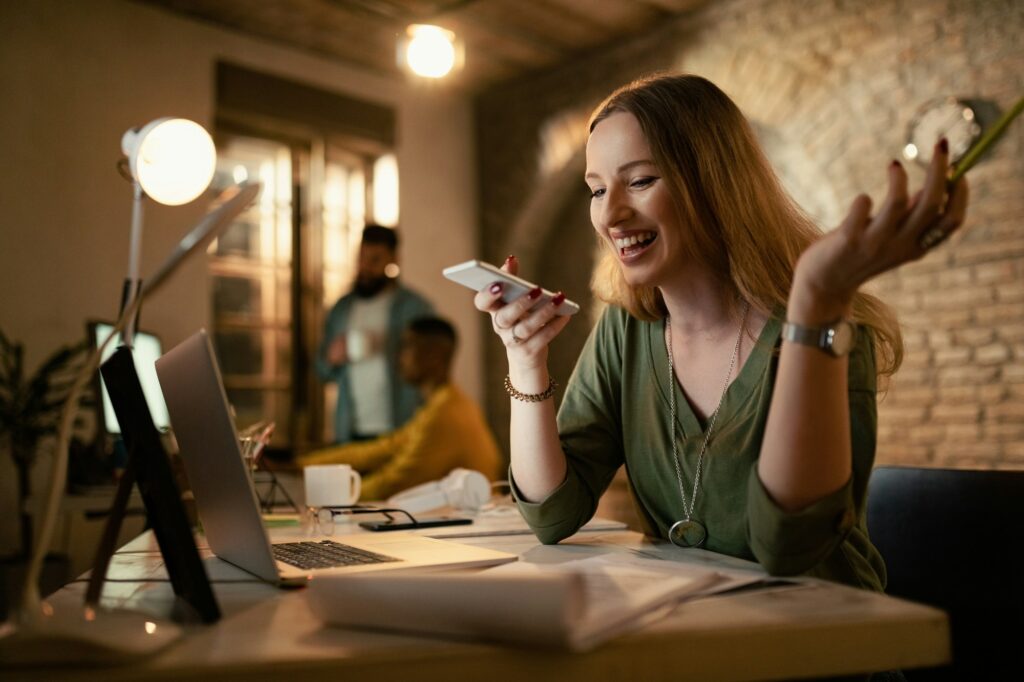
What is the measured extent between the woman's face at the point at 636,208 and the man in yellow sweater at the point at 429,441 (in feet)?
6.87

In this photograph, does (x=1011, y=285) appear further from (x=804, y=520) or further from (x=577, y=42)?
(x=804, y=520)

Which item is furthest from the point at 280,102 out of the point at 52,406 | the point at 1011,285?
the point at 1011,285

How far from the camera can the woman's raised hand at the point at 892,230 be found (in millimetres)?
883

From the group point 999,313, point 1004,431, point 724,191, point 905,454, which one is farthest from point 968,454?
point 724,191

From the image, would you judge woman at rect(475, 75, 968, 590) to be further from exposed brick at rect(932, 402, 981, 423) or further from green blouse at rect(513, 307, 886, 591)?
exposed brick at rect(932, 402, 981, 423)

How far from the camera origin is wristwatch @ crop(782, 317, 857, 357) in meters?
0.98

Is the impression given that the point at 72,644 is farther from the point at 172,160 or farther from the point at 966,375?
the point at 966,375

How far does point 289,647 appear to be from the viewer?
725mm

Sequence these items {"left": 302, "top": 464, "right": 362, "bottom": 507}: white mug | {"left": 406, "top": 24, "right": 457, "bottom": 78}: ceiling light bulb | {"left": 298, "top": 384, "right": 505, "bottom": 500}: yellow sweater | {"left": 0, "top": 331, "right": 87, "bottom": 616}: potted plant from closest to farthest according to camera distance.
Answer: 1. {"left": 302, "top": 464, "right": 362, "bottom": 507}: white mug
2. {"left": 298, "top": 384, "right": 505, "bottom": 500}: yellow sweater
3. {"left": 0, "top": 331, "right": 87, "bottom": 616}: potted plant
4. {"left": 406, "top": 24, "right": 457, "bottom": 78}: ceiling light bulb

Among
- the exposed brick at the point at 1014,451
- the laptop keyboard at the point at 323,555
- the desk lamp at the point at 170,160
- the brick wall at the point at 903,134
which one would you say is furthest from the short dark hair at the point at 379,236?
the laptop keyboard at the point at 323,555

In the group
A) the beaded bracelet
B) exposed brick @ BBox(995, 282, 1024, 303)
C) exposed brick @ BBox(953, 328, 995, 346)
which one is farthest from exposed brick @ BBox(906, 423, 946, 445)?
the beaded bracelet

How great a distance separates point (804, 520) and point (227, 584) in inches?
26.4

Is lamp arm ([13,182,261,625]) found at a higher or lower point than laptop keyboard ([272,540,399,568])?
higher

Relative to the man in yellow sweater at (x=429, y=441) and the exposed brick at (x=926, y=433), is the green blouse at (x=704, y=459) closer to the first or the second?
the man in yellow sweater at (x=429, y=441)
